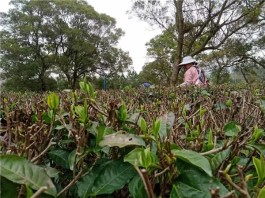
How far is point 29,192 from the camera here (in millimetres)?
554

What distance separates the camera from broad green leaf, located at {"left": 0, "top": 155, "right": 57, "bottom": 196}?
0.59 metres

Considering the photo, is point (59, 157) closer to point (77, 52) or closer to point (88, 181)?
point (88, 181)

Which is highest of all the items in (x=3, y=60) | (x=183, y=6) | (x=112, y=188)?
(x=183, y=6)

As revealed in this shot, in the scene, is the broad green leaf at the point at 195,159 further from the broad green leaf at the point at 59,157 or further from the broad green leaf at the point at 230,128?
the broad green leaf at the point at 230,128

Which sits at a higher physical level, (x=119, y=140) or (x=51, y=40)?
(x=51, y=40)

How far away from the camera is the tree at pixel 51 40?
88.2 ft

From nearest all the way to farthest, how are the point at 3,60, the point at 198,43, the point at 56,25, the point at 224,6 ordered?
the point at 224,6 → the point at 198,43 → the point at 3,60 → the point at 56,25

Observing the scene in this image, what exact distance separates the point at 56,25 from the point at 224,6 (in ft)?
54.3

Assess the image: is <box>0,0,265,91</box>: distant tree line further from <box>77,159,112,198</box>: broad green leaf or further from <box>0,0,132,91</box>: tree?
<box>77,159,112,198</box>: broad green leaf

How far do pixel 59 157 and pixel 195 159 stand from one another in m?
0.40

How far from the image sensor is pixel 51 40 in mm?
29156

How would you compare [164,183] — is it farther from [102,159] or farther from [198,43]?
[198,43]

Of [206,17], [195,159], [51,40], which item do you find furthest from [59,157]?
[51,40]

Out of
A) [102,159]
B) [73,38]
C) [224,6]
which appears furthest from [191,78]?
[73,38]
